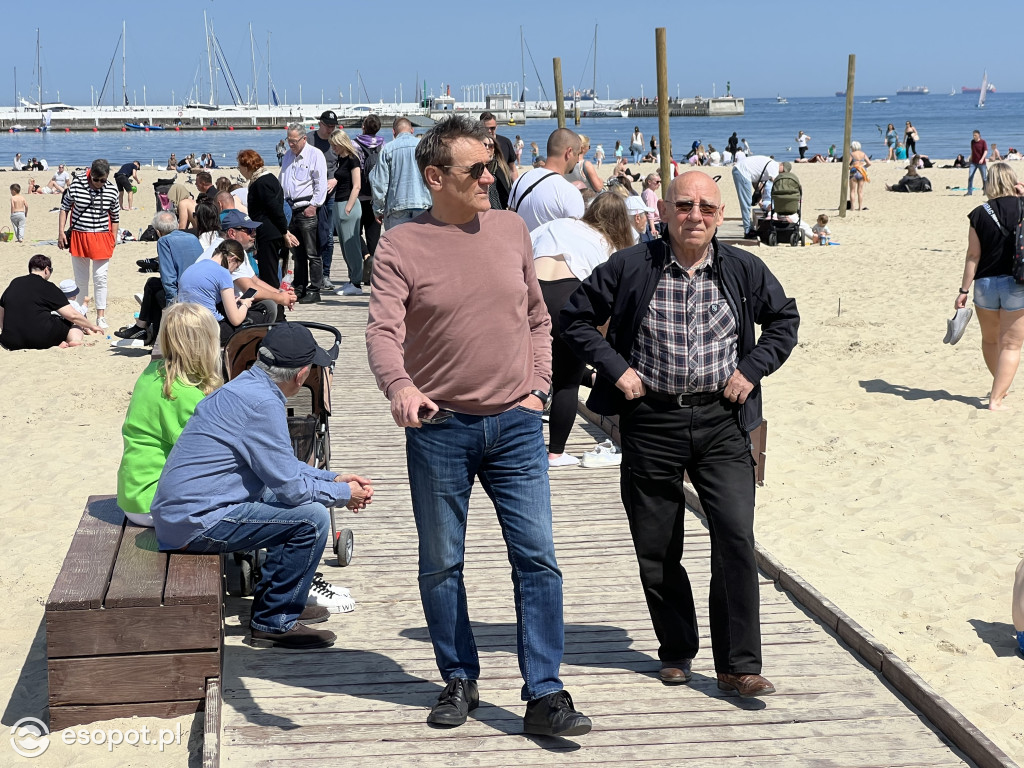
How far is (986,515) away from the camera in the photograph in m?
6.73

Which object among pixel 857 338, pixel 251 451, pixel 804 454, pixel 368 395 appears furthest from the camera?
pixel 857 338

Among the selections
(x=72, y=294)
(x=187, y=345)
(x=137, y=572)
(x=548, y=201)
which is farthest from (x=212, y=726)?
(x=72, y=294)

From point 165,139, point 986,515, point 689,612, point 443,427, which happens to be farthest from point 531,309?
point 165,139

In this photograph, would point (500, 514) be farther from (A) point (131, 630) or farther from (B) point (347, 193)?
(B) point (347, 193)

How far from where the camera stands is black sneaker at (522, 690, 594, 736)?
3.48 metres

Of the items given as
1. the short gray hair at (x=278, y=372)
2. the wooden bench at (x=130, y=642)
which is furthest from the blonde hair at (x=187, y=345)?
the wooden bench at (x=130, y=642)

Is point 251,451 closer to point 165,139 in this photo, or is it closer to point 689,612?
point 689,612

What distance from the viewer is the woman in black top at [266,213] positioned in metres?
10.7

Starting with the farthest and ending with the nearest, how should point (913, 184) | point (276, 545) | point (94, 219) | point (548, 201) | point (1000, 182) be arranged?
point (913, 184), point (94, 219), point (1000, 182), point (548, 201), point (276, 545)

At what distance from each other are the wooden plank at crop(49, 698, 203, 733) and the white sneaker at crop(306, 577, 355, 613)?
29.9 inches

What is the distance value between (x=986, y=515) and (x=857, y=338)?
18.7 feet

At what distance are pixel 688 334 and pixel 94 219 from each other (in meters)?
9.71

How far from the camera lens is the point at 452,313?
10.8 ft

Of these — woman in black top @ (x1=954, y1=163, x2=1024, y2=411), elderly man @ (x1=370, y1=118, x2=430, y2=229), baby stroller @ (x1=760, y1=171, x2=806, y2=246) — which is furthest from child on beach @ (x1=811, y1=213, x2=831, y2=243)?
elderly man @ (x1=370, y1=118, x2=430, y2=229)
